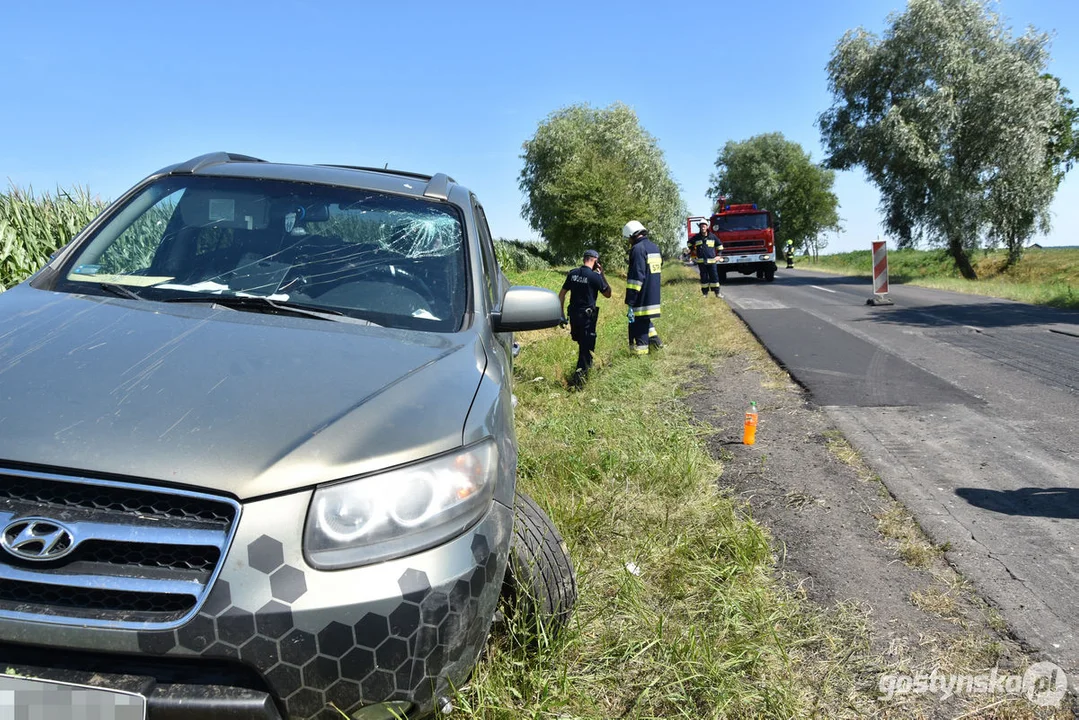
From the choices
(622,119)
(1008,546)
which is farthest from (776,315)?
(622,119)

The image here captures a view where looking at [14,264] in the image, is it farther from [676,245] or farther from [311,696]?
[676,245]

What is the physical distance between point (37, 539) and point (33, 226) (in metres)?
10.3

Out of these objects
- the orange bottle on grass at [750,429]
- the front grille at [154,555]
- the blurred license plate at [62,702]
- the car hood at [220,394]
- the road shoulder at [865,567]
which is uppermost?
the car hood at [220,394]

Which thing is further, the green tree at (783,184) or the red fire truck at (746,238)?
the green tree at (783,184)

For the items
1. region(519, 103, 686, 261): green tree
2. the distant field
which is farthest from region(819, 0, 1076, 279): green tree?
region(519, 103, 686, 261): green tree

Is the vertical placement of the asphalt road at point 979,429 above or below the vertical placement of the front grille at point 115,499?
below

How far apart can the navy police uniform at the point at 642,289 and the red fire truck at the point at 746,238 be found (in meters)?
19.2

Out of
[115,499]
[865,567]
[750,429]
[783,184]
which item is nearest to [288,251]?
[115,499]

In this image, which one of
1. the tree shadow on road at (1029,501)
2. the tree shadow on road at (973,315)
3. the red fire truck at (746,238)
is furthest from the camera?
the red fire truck at (746,238)

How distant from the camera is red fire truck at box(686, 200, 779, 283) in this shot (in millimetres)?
29375

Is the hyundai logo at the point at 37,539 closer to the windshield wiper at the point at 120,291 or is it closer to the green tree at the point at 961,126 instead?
the windshield wiper at the point at 120,291

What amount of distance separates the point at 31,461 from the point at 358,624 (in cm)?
82

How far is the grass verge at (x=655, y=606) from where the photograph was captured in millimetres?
2576

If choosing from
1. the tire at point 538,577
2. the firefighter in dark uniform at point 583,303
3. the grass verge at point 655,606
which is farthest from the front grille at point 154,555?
the firefighter in dark uniform at point 583,303
